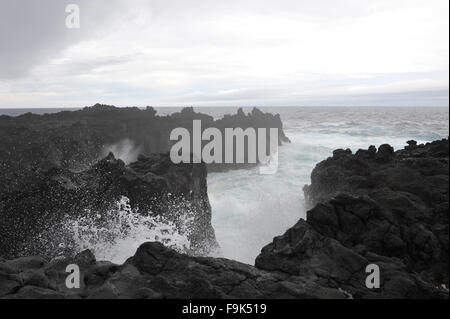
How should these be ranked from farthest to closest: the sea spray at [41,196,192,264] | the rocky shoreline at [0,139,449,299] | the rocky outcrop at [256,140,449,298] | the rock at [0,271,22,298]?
the sea spray at [41,196,192,264]
the rocky outcrop at [256,140,449,298]
the rocky shoreline at [0,139,449,299]
the rock at [0,271,22,298]

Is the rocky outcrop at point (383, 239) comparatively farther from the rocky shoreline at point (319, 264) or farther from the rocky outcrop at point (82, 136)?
the rocky outcrop at point (82, 136)

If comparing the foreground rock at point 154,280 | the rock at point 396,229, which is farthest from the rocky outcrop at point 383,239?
the foreground rock at point 154,280

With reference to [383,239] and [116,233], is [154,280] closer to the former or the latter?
[383,239]

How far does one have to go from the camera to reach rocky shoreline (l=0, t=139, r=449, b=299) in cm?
741

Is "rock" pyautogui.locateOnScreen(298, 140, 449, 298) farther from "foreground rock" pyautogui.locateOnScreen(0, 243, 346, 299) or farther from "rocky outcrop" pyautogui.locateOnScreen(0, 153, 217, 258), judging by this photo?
"rocky outcrop" pyautogui.locateOnScreen(0, 153, 217, 258)

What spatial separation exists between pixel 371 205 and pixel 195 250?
945 cm

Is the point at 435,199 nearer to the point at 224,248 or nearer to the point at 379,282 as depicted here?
the point at 379,282

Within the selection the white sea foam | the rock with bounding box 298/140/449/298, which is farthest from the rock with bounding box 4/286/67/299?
the white sea foam

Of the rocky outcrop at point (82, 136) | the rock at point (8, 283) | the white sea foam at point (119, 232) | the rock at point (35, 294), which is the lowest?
the white sea foam at point (119, 232)

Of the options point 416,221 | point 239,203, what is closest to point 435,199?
point 416,221

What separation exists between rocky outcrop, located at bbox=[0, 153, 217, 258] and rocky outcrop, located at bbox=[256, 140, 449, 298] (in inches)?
304

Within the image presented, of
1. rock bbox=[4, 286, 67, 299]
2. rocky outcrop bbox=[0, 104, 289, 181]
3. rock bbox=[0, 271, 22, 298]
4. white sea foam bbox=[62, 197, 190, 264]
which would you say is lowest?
white sea foam bbox=[62, 197, 190, 264]

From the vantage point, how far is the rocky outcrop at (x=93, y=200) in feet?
43.2

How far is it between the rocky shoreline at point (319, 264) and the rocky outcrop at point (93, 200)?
17.2 ft
